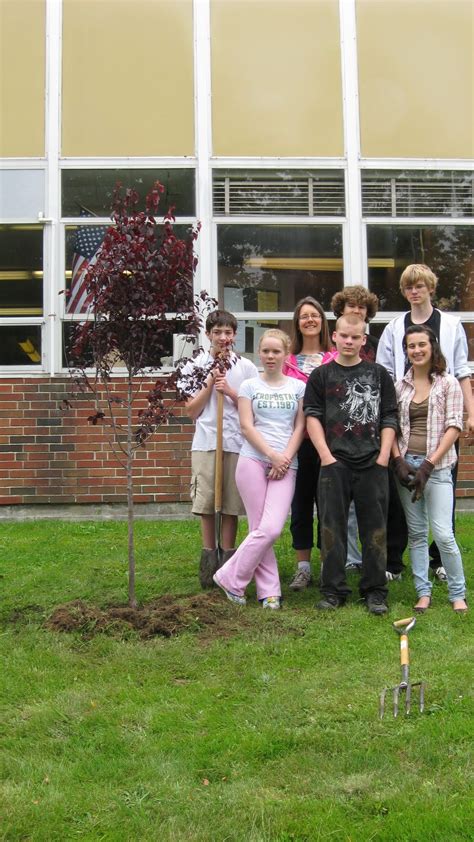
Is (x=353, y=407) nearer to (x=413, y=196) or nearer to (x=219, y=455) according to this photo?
(x=219, y=455)

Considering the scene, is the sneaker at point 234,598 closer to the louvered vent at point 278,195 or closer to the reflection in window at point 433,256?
the reflection in window at point 433,256

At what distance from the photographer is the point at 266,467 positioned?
5594mm

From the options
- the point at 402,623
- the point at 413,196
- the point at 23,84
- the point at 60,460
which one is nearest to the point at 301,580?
the point at 402,623

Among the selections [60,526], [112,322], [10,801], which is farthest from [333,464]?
[60,526]

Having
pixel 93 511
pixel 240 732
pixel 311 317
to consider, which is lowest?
pixel 240 732

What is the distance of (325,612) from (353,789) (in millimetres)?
2103

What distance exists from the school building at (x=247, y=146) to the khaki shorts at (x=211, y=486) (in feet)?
9.90

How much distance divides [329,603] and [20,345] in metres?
4.76

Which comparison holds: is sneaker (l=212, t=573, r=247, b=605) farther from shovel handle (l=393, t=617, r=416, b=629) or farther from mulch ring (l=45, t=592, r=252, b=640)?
shovel handle (l=393, t=617, r=416, b=629)

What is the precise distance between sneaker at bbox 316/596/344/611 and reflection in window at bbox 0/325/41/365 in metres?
4.52

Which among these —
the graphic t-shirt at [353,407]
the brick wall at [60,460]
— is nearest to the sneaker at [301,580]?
the graphic t-shirt at [353,407]

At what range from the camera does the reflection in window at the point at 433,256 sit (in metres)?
8.94

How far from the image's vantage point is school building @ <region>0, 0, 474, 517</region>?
878 centimetres

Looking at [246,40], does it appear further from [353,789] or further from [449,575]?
[353,789]
